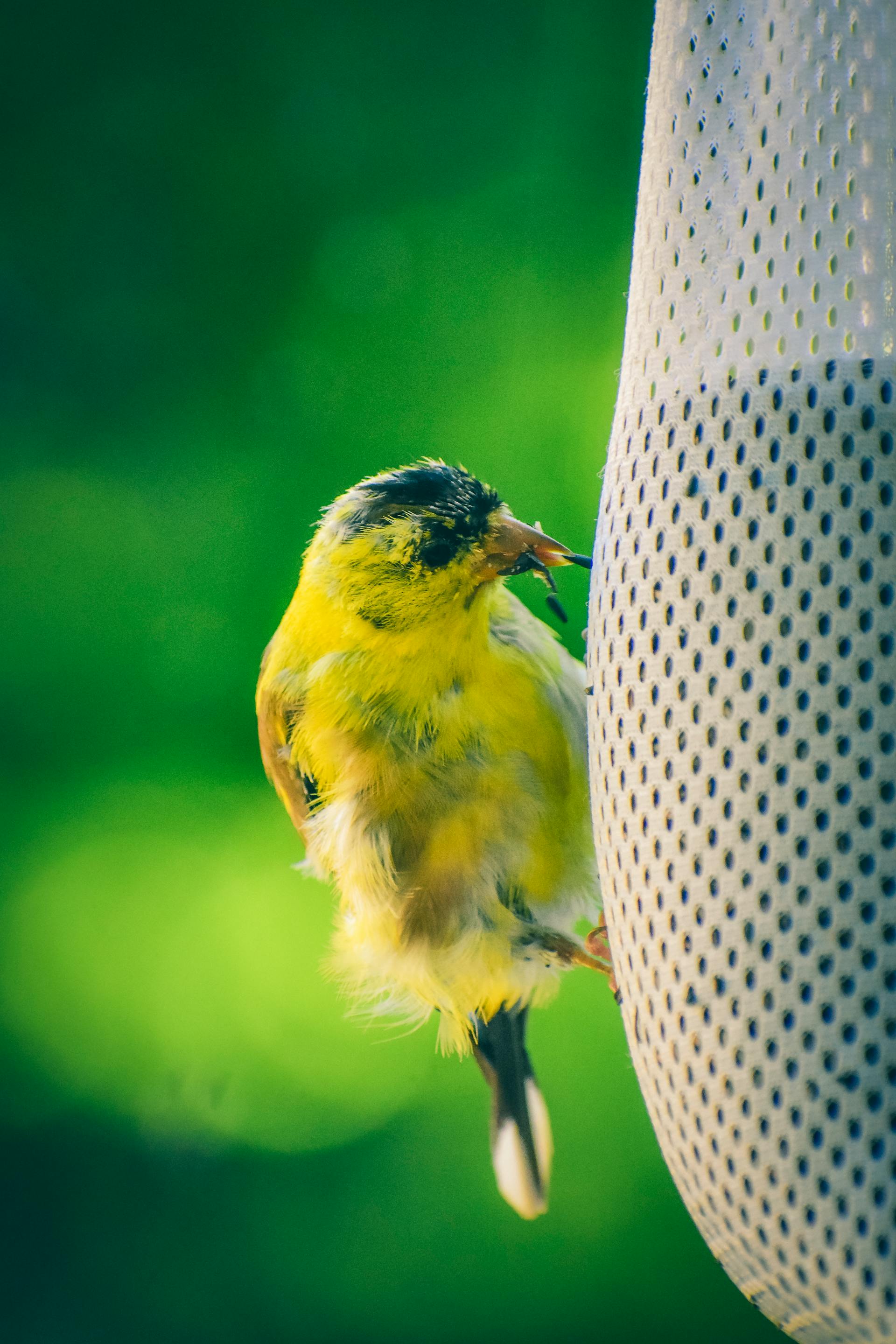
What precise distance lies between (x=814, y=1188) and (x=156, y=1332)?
2477mm

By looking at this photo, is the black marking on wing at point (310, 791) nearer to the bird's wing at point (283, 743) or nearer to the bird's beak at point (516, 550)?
the bird's wing at point (283, 743)

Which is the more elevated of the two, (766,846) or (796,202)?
(796,202)

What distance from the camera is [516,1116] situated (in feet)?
6.03

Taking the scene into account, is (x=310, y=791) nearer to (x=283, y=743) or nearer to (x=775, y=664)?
(x=283, y=743)

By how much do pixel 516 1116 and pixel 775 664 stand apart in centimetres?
A: 132

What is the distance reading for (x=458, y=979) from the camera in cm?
154

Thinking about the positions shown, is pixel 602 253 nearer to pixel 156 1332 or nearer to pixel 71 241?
pixel 71 241

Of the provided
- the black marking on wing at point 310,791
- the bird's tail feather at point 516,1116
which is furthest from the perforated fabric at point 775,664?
the bird's tail feather at point 516,1116

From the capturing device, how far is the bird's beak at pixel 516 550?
1279 millimetres

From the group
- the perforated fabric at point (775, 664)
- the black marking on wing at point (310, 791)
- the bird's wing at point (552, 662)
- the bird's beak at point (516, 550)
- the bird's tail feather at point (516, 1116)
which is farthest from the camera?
the bird's tail feather at point (516, 1116)

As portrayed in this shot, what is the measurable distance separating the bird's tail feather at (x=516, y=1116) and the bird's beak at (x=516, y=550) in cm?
82

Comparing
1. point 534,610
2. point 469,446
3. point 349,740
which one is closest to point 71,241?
point 469,446

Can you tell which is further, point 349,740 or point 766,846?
point 349,740

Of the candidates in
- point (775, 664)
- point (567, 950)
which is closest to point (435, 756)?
point (567, 950)
